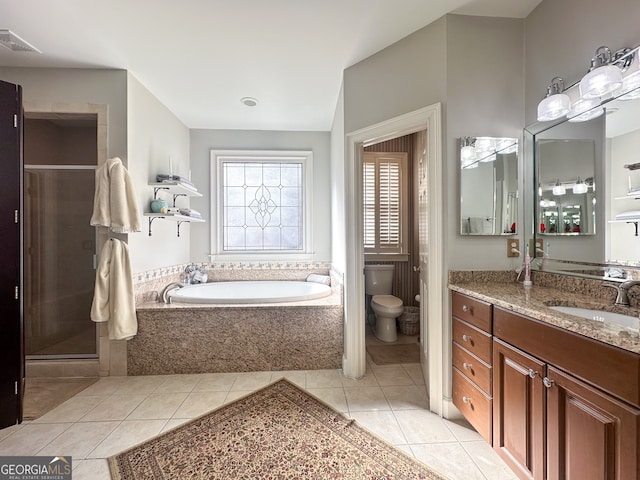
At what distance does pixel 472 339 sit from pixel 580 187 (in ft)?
3.36

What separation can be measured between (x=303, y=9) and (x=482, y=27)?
1168 millimetres

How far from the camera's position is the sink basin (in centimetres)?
111

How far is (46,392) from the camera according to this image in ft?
6.83

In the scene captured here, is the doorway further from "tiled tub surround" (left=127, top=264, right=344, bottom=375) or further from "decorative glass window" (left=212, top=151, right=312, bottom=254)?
"decorative glass window" (left=212, top=151, right=312, bottom=254)

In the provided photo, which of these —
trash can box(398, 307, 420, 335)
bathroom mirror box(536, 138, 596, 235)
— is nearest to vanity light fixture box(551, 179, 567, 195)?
bathroom mirror box(536, 138, 596, 235)

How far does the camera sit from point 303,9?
1676 millimetres

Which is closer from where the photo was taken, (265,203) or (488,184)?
(488,184)

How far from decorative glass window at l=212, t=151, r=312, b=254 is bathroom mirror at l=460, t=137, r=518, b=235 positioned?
213 centimetres

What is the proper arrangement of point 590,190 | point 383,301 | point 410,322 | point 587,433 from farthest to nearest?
point 410,322
point 383,301
point 590,190
point 587,433

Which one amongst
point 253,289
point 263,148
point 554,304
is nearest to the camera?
point 554,304

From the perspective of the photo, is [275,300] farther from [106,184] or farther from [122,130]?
[122,130]

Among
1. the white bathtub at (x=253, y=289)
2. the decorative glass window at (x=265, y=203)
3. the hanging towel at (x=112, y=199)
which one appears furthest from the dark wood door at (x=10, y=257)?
the decorative glass window at (x=265, y=203)

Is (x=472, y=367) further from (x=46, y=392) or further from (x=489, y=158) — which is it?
(x=46, y=392)

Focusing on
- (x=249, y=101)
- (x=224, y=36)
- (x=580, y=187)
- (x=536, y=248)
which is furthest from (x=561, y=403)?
(x=249, y=101)
